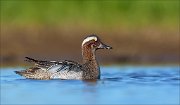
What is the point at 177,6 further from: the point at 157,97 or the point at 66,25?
the point at 157,97

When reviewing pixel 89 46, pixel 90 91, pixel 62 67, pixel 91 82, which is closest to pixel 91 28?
pixel 89 46

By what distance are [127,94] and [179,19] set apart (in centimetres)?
986

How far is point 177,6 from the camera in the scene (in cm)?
2423

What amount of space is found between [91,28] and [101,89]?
858 centimetres

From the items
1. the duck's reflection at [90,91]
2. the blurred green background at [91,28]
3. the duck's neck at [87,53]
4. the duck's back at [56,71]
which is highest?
the blurred green background at [91,28]

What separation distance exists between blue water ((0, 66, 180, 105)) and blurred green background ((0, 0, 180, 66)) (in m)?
4.31

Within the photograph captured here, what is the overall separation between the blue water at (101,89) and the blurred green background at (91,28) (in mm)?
4307

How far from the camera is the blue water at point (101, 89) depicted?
534 inches

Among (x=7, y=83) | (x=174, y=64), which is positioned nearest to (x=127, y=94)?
(x=7, y=83)

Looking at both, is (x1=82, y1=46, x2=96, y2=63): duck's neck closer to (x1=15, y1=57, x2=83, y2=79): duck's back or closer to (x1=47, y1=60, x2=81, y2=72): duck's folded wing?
(x1=15, y1=57, x2=83, y2=79): duck's back

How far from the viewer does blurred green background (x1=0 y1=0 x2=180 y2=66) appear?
22.7 meters

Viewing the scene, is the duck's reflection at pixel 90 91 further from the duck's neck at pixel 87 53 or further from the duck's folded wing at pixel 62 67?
the duck's neck at pixel 87 53

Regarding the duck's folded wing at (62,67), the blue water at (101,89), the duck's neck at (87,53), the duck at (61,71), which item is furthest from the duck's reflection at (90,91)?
the duck's neck at (87,53)

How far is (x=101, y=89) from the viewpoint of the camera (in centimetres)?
1494
